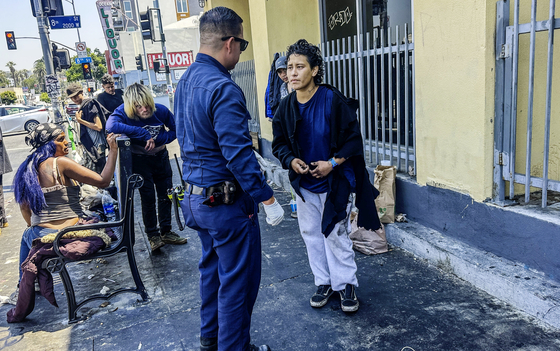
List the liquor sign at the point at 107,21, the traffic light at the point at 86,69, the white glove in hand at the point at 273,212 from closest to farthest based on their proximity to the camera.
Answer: the white glove in hand at the point at 273,212, the liquor sign at the point at 107,21, the traffic light at the point at 86,69

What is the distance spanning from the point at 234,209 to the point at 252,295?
59 centimetres

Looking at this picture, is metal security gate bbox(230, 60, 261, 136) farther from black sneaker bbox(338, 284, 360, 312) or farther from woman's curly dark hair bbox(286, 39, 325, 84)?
black sneaker bbox(338, 284, 360, 312)

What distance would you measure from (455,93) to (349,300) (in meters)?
1.90

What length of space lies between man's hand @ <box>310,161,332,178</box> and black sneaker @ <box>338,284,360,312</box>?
884mm

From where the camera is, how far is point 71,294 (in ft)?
11.1

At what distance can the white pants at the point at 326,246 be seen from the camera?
321cm

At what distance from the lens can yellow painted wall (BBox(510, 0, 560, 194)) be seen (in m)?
3.18

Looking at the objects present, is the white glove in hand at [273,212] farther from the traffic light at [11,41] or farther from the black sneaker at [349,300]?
the traffic light at [11,41]

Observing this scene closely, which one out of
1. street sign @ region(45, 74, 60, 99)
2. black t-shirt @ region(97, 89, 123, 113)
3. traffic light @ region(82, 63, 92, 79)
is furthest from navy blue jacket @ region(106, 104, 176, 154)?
traffic light @ region(82, 63, 92, 79)

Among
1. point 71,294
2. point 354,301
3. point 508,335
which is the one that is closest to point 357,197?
point 354,301

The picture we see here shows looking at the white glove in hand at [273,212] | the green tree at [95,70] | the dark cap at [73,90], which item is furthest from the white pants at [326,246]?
the green tree at [95,70]

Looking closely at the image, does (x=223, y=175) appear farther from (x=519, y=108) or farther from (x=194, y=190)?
(x=519, y=108)

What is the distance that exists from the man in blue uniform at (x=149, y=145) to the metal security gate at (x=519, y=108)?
3280mm

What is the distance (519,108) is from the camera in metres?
3.28
